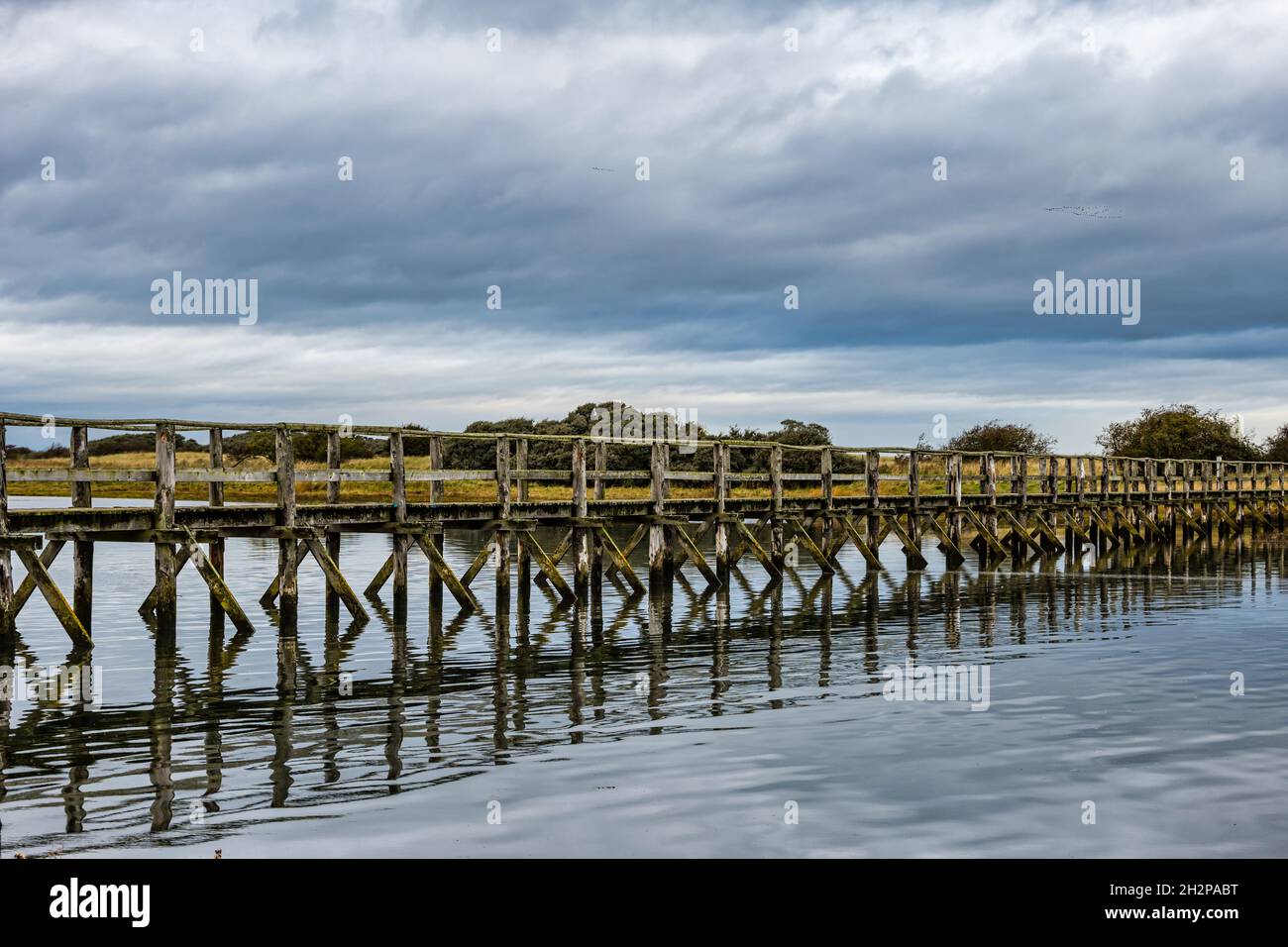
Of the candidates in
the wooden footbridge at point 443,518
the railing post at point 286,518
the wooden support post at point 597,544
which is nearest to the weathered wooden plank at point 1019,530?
the wooden footbridge at point 443,518

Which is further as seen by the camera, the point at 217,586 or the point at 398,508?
the point at 398,508

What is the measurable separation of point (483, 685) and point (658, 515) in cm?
1220

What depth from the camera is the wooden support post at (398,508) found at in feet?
75.6

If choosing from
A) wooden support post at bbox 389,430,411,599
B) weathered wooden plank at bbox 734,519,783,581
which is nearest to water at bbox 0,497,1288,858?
wooden support post at bbox 389,430,411,599

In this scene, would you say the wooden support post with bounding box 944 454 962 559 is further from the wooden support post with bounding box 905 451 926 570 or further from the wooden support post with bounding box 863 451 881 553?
the wooden support post with bounding box 863 451 881 553

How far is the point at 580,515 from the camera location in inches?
1048

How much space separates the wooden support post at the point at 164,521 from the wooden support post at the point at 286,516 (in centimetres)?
175

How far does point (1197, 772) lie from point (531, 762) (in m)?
5.86

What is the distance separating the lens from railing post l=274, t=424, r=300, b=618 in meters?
21.2

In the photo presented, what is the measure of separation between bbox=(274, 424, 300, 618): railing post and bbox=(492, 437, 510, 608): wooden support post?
4.36 m

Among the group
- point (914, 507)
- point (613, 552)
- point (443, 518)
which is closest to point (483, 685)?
point (443, 518)
